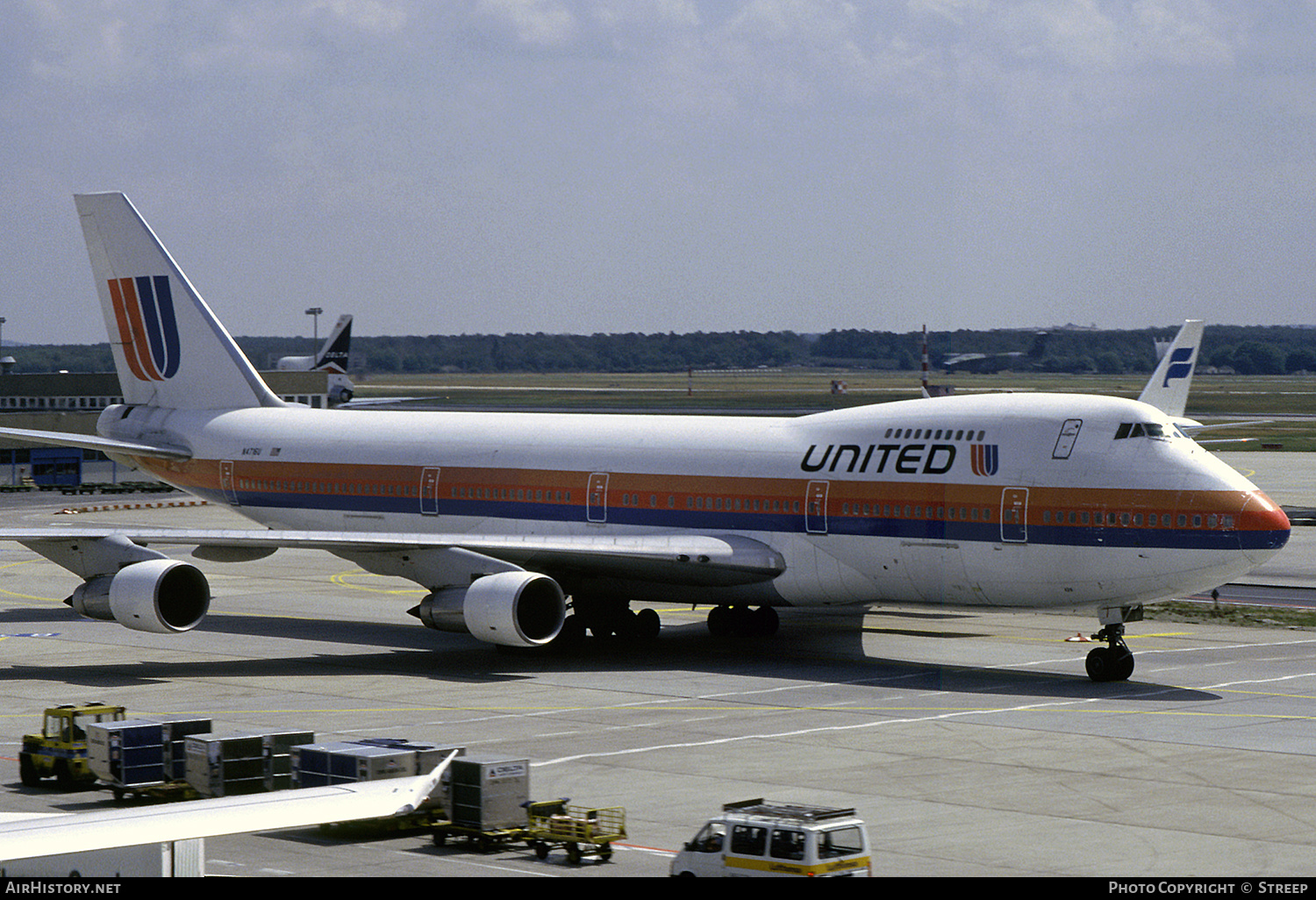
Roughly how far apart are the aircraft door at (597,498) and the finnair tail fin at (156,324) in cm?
1303

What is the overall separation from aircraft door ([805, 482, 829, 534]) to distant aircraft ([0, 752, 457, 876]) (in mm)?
21468

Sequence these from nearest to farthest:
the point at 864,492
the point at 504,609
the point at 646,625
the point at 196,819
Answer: the point at 196,819 < the point at 504,609 < the point at 864,492 < the point at 646,625

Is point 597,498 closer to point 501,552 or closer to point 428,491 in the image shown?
point 501,552

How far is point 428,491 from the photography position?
4456 cm

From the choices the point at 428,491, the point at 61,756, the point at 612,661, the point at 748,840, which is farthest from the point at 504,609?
the point at 748,840

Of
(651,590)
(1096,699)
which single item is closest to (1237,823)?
(1096,699)

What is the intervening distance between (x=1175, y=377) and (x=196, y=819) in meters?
63.7

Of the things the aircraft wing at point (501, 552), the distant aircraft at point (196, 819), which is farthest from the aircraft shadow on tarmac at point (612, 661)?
the distant aircraft at point (196, 819)

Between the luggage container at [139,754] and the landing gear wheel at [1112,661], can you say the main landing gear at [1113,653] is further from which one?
the luggage container at [139,754]

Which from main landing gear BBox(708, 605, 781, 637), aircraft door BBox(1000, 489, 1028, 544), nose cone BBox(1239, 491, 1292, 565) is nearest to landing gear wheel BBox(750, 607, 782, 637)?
main landing gear BBox(708, 605, 781, 637)

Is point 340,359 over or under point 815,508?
over

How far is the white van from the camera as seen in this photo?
61.2ft

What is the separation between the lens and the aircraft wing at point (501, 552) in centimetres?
3794

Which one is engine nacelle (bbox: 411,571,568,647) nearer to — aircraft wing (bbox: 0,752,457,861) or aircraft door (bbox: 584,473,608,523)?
aircraft door (bbox: 584,473,608,523)
